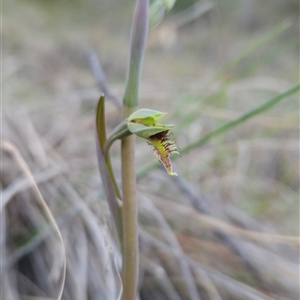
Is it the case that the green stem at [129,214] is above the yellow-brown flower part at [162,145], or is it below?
below

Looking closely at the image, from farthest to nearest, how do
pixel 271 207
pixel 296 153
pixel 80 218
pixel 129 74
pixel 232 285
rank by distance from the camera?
pixel 296 153
pixel 271 207
pixel 80 218
pixel 232 285
pixel 129 74

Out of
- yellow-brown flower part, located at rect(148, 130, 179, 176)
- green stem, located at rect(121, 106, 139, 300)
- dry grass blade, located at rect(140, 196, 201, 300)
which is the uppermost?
yellow-brown flower part, located at rect(148, 130, 179, 176)

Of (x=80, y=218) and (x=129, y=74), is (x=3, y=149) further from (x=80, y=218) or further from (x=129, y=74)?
(x=129, y=74)

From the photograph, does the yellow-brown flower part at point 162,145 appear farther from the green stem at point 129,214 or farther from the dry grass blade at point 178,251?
the dry grass blade at point 178,251

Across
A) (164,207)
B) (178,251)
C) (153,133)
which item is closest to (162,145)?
(153,133)

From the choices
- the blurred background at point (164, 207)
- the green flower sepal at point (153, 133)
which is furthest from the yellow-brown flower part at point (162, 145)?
the blurred background at point (164, 207)

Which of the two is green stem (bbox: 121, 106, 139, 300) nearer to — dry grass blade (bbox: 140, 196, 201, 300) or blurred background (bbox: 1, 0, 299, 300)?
blurred background (bbox: 1, 0, 299, 300)

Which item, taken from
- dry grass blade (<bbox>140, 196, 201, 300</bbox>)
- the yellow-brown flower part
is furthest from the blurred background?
the yellow-brown flower part

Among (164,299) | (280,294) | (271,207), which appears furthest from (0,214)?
(271,207)
